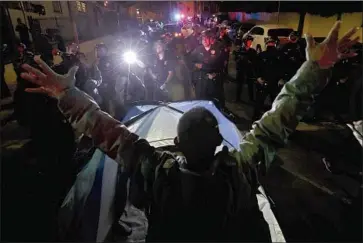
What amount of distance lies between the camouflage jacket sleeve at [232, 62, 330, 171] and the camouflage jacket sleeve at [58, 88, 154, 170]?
1.92 feet

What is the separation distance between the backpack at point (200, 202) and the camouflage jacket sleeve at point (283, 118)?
21 cm

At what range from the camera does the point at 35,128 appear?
15.6ft

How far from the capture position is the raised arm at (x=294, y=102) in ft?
5.59

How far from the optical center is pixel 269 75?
703 centimetres

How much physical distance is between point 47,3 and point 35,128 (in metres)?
19.8

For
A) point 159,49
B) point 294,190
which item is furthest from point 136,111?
point 159,49

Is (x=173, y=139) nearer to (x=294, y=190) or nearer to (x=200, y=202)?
(x=200, y=202)

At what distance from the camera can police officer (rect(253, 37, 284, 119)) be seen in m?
7.00

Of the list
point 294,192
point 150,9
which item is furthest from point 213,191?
point 150,9

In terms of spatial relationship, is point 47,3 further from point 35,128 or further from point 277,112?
point 277,112

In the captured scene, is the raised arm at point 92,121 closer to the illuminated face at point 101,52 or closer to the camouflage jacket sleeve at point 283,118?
the camouflage jacket sleeve at point 283,118

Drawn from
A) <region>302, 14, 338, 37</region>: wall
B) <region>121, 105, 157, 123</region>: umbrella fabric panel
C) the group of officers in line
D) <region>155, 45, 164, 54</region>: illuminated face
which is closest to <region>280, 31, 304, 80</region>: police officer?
the group of officers in line

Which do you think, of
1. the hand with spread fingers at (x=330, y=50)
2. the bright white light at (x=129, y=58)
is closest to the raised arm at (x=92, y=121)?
the hand with spread fingers at (x=330, y=50)

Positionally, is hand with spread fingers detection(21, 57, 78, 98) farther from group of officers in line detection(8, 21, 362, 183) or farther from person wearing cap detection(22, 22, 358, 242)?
group of officers in line detection(8, 21, 362, 183)
